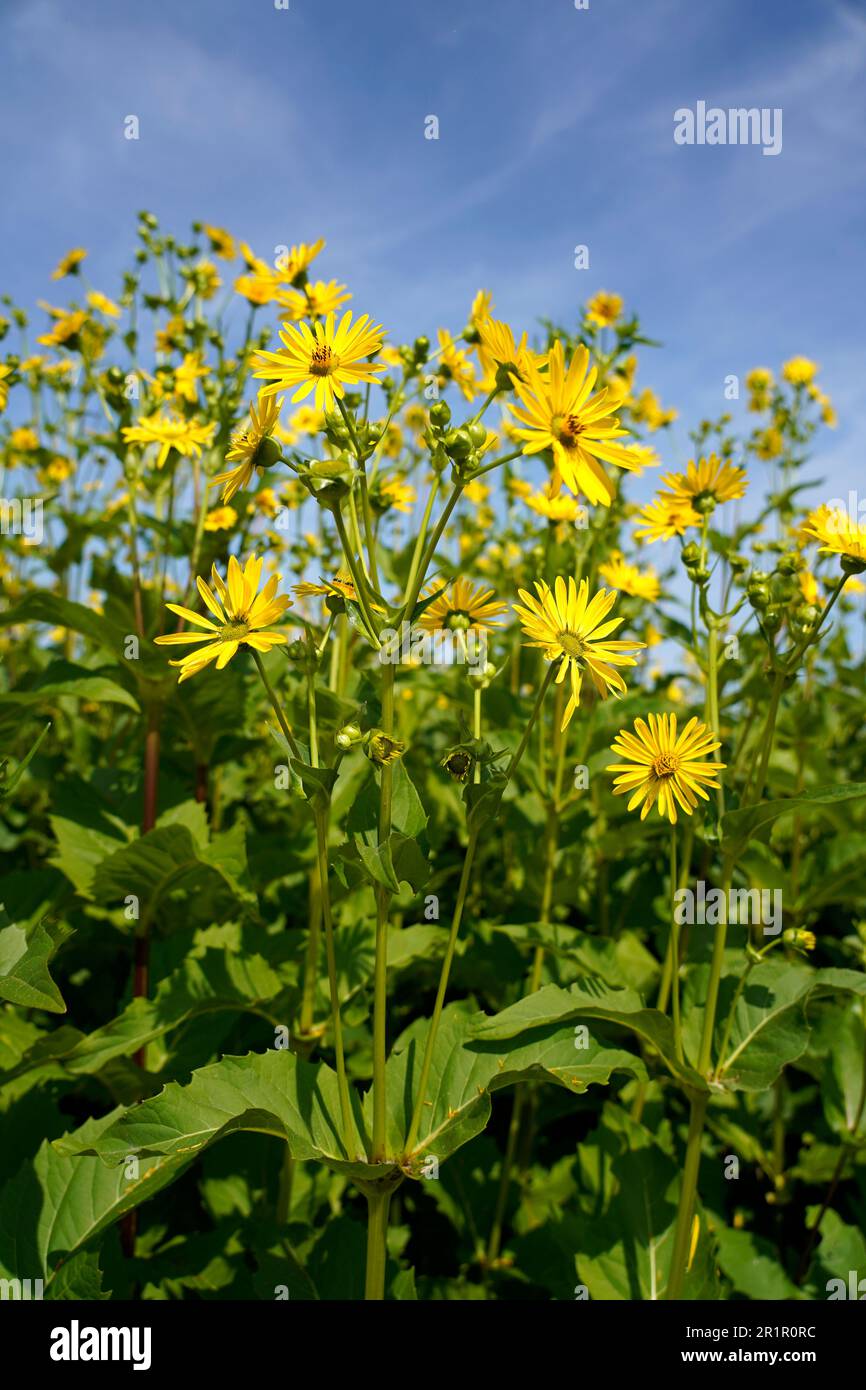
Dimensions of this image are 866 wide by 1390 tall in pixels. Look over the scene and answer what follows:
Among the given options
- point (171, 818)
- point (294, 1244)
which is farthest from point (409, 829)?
point (171, 818)

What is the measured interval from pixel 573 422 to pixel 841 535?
79cm

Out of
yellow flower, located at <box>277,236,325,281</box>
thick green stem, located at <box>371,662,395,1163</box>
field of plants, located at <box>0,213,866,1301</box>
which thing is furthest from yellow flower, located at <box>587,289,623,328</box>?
thick green stem, located at <box>371,662,395,1163</box>

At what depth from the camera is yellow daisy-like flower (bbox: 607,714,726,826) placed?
193 cm

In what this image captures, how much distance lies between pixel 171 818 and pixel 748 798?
1.95 metres

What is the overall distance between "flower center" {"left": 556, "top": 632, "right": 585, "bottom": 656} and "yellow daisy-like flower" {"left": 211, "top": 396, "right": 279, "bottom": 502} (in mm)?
630

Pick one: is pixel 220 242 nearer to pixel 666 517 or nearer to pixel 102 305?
pixel 102 305

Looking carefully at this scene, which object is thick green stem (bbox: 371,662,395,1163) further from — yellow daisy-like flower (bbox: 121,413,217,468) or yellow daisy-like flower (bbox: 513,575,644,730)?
yellow daisy-like flower (bbox: 121,413,217,468)

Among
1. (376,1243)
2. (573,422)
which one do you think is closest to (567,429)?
(573,422)

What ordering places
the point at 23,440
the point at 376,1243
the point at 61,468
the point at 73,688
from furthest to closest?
the point at 23,440, the point at 61,468, the point at 73,688, the point at 376,1243

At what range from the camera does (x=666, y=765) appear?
77.8 inches

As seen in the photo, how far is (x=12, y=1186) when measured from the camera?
211 centimetres

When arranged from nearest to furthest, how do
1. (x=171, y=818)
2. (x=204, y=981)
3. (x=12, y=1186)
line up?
1. (x=12, y=1186)
2. (x=204, y=981)
3. (x=171, y=818)
